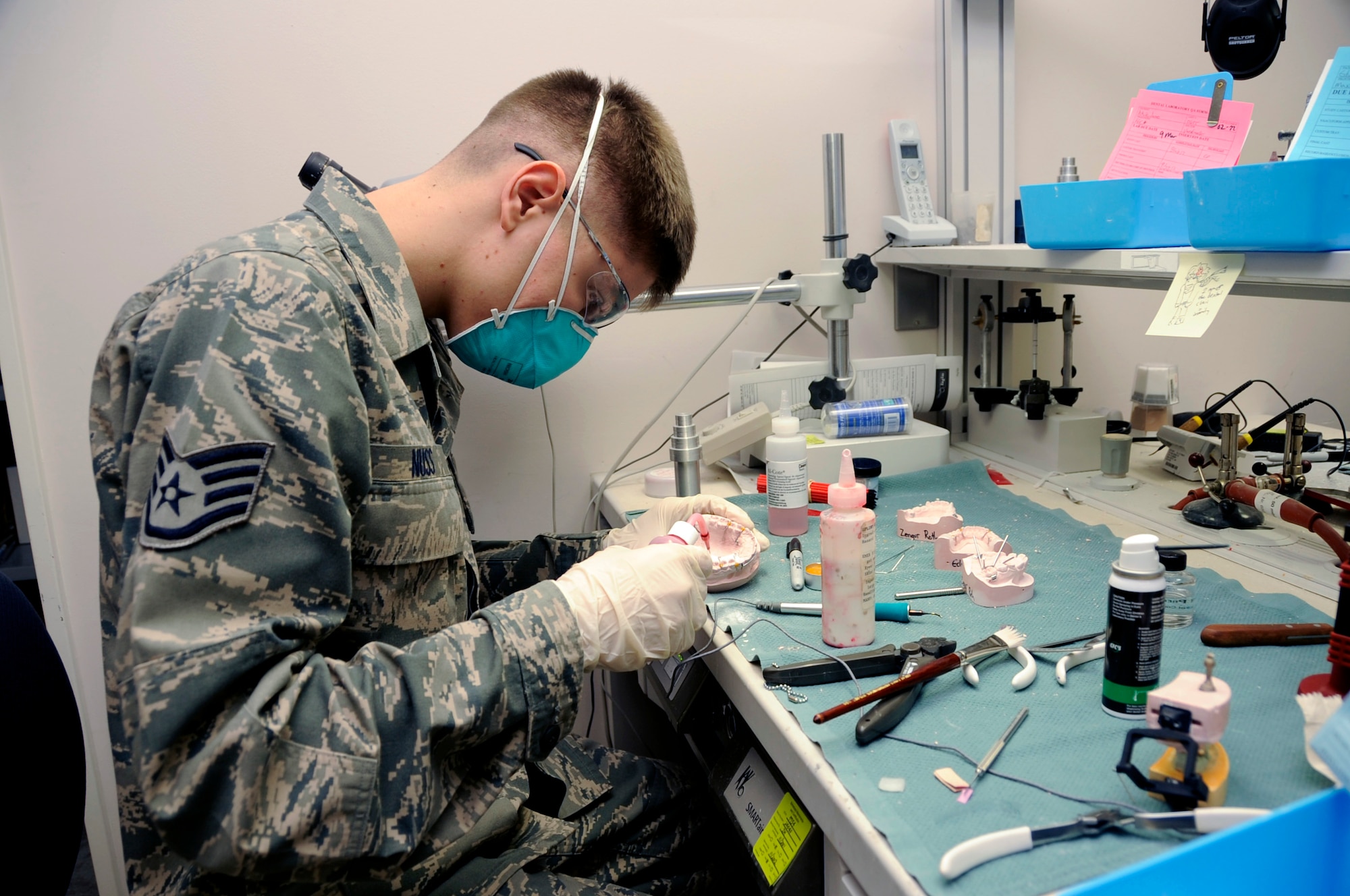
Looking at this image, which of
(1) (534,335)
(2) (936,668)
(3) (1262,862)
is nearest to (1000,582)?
(2) (936,668)

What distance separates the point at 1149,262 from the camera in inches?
43.4

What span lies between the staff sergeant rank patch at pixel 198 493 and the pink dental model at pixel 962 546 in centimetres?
91

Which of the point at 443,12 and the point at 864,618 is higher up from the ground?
the point at 443,12

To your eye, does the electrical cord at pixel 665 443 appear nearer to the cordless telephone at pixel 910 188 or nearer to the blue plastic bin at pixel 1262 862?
the cordless telephone at pixel 910 188

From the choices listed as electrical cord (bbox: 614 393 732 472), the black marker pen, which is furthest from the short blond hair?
electrical cord (bbox: 614 393 732 472)

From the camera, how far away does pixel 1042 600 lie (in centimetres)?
111

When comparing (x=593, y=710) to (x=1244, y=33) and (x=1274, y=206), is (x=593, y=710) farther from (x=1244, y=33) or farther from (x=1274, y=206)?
(x=1244, y=33)

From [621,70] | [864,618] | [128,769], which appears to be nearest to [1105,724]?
[864,618]

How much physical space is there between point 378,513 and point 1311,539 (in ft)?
4.30

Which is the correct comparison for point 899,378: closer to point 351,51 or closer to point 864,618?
point 864,618

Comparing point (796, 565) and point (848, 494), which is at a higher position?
point (848, 494)

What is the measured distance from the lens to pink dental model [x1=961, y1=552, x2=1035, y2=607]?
3.61 feet

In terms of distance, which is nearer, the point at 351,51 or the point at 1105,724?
the point at 1105,724

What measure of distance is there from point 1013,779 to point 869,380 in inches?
44.1
